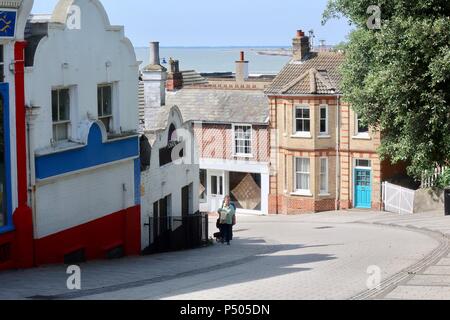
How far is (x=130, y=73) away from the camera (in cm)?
2780

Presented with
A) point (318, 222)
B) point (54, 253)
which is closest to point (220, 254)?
point (54, 253)

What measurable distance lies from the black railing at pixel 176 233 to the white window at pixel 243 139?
1780 cm

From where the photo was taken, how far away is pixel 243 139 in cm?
5006

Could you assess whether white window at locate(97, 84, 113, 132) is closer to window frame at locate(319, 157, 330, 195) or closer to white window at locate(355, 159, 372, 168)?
window frame at locate(319, 157, 330, 195)

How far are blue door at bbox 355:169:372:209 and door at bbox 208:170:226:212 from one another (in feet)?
26.3

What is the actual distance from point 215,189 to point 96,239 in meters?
26.6

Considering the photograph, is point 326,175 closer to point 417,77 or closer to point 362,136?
point 362,136

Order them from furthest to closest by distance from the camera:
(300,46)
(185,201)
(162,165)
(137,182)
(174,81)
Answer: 1. (174,81)
2. (300,46)
3. (185,201)
4. (162,165)
5. (137,182)

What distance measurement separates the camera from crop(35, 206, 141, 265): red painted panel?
74.8ft

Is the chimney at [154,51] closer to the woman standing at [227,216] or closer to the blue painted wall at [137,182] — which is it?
the woman standing at [227,216]

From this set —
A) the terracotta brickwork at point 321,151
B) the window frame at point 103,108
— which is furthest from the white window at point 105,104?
the terracotta brickwork at point 321,151

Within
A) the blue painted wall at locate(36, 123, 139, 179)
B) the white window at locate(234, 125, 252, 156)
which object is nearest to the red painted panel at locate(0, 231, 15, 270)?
the blue painted wall at locate(36, 123, 139, 179)

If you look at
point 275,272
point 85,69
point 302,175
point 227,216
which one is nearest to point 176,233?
point 227,216

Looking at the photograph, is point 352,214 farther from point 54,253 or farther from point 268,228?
point 54,253
